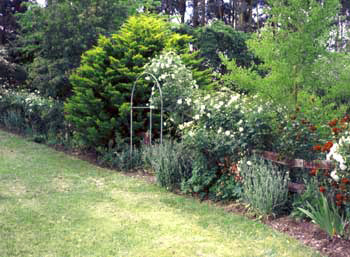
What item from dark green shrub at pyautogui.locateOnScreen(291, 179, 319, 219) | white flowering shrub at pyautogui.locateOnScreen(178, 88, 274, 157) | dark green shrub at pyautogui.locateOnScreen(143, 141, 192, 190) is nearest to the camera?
dark green shrub at pyautogui.locateOnScreen(291, 179, 319, 219)

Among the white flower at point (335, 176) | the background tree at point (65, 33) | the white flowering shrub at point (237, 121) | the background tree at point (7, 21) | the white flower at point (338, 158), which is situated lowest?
the white flower at point (335, 176)

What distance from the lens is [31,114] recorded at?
12242 millimetres

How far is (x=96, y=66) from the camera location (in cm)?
888

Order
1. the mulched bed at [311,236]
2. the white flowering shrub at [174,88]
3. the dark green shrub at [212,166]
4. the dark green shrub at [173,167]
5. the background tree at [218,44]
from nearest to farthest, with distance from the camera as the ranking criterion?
1. the mulched bed at [311,236]
2. the dark green shrub at [212,166]
3. the dark green shrub at [173,167]
4. the white flowering shrub at [174,88]
5. the background tree at [218,44]

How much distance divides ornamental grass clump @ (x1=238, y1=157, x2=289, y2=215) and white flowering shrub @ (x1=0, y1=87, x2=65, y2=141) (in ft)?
22.6

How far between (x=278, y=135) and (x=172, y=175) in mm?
2009

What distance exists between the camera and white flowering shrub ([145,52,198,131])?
7.43 m

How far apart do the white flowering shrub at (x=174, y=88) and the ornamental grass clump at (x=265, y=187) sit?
7.58ft

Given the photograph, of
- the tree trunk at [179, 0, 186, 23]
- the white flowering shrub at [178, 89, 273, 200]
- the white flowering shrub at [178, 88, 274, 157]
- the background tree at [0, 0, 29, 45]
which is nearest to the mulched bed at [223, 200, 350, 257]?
the white flowering shrub at [178, 89, 273, 200]

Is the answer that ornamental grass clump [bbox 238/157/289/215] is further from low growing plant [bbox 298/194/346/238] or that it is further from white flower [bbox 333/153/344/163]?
white flower [bbox 333/153/344/163]

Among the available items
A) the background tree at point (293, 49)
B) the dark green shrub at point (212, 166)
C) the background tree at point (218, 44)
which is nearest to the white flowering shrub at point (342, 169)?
the dark green shrub at point (212, 166)

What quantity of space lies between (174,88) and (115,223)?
3312 millimetres

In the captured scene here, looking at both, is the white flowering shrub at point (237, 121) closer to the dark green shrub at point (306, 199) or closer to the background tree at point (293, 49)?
the background tree at point (293, 49)

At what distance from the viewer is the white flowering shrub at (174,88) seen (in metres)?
7.43
